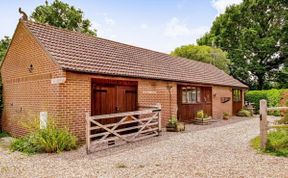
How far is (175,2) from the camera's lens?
587 inches

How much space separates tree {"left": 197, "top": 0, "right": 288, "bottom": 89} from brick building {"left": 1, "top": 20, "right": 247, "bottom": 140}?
23.4 metres

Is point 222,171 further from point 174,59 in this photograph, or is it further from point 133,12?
point 174,59

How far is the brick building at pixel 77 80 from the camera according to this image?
34.0ft

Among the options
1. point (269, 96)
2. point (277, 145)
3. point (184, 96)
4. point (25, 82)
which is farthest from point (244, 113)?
point (25, 82)

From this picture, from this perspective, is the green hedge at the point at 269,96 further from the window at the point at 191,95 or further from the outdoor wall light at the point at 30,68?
the outdoor wall light at the point at 30,68

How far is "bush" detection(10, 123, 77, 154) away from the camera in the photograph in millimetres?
9227

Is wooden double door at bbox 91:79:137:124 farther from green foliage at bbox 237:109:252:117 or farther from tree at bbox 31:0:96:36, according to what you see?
tree at bbox 31:0:96:36

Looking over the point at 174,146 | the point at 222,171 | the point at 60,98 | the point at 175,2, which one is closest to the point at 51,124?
the point at 60,98

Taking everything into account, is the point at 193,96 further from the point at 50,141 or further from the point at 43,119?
the point at 50,141

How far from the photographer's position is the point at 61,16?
3312 centimetres

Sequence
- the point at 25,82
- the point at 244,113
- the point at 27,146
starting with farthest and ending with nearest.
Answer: the point at 244,113, the point at 25,82, the point at 27,146

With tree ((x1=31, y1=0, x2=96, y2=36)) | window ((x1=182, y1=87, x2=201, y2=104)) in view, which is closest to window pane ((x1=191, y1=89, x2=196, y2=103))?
window ((x1=182, y1=87, x2=201, y2=104))

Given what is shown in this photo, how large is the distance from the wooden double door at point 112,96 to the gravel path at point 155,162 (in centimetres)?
231

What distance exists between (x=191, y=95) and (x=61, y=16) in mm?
22117
